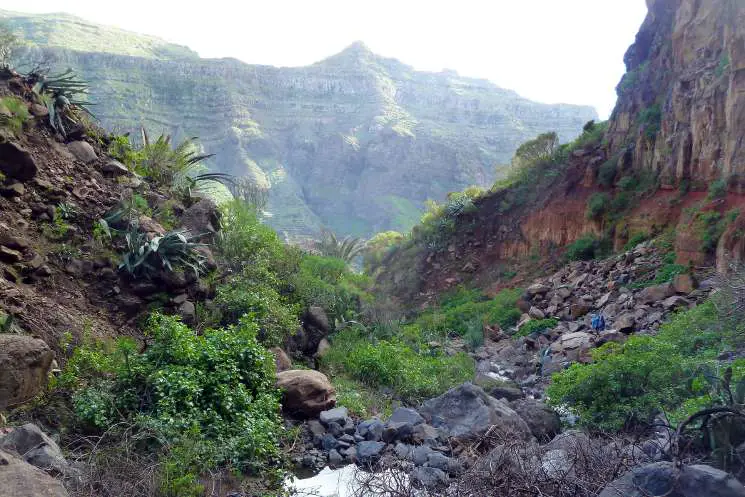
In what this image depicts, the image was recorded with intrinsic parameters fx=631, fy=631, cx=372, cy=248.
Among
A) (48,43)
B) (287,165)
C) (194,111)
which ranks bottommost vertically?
(287,165)

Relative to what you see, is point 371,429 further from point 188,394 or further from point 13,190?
point 13,190

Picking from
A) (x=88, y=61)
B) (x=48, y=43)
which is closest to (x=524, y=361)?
(x=88, y=61)

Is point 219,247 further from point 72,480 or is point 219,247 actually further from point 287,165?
point 287,165

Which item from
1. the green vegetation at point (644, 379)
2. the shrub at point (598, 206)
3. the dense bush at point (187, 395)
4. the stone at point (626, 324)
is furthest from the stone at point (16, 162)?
the shrub at point (598, 206)

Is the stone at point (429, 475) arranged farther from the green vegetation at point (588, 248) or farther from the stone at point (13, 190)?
the green vegetation at point (588, 248)

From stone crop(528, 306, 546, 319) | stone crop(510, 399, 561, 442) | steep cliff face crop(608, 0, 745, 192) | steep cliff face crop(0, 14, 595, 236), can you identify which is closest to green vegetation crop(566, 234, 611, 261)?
steep cliff face crop(608, 0, 745, 192)

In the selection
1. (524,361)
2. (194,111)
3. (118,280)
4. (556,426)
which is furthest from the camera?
(194,111)

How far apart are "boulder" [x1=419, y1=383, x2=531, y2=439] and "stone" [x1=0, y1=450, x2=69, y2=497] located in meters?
4.49

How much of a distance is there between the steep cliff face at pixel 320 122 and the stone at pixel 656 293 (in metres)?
59.4

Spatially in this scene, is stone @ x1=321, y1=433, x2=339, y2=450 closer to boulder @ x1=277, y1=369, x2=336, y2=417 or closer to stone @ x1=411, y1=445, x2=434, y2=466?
boulder @ x1=277, y1=369, x2=336, y2=417

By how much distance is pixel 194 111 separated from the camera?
91562mm

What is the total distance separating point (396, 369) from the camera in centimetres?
1149

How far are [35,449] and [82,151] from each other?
21.2 feet

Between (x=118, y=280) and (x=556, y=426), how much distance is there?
6.56 metres
